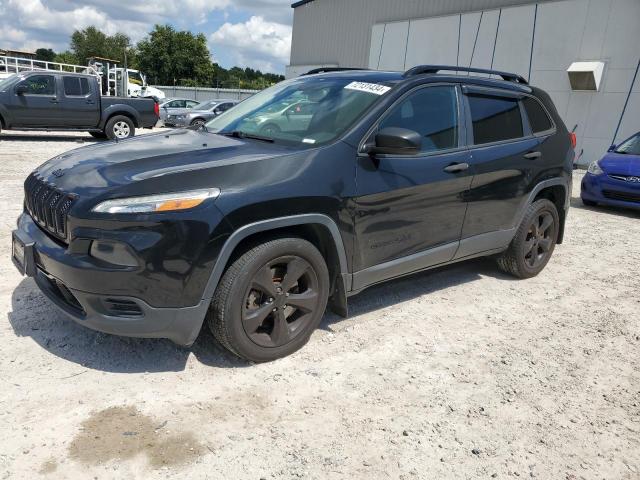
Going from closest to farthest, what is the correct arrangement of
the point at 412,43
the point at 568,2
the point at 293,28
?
the point at 568,2 < the point at 412,43 < the point at 293,28

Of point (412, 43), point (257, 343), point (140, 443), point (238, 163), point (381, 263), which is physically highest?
point (412, 43)

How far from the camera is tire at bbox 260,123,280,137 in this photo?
3621 millimetres

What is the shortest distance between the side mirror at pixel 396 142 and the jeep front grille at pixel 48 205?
5.91 ft

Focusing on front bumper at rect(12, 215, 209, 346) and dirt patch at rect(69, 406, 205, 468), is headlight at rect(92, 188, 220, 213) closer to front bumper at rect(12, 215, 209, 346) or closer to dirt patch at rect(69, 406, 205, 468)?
front bumper at rect(12, 215, 209, 346)

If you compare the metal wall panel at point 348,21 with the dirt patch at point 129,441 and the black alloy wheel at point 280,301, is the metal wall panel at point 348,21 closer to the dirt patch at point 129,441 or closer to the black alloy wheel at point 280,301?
the black alloy wheel at point 280,301

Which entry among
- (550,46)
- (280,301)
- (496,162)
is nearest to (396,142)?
(280,301)

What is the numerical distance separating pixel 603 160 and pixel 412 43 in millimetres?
14399

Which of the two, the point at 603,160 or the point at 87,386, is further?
the point at 603,160

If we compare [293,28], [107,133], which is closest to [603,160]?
[107,133]

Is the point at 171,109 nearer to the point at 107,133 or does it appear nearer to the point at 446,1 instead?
the point at 107,133

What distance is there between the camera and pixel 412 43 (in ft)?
72.3

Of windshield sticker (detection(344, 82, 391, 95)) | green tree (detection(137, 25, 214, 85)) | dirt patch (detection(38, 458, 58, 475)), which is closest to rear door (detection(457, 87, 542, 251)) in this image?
windshield sticker (detection(344, 82, 391, 95))

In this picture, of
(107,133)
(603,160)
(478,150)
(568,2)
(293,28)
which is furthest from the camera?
(293,28)

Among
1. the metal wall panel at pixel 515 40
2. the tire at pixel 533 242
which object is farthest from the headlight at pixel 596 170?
the metal wall panel at pixel 515 40
